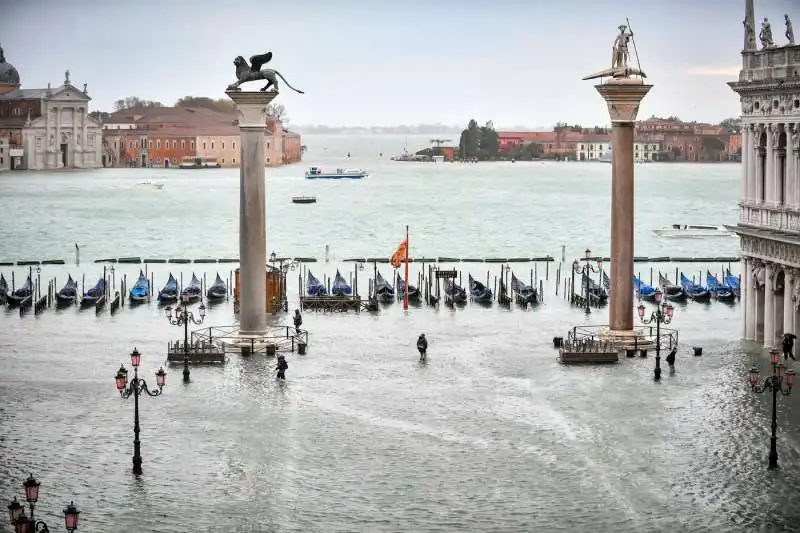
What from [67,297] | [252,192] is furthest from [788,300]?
[67,297]

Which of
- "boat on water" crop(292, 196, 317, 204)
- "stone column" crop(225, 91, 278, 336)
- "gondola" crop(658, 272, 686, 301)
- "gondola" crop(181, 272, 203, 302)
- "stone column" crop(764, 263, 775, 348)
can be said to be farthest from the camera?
"boat on water" crop(292, 196, 317, 204)

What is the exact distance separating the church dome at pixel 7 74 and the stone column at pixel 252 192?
134 meters

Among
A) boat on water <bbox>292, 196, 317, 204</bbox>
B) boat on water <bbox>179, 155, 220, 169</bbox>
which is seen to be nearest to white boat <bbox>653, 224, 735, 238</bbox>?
boat on water <bbox>292, 196, 317, 204</bbox>

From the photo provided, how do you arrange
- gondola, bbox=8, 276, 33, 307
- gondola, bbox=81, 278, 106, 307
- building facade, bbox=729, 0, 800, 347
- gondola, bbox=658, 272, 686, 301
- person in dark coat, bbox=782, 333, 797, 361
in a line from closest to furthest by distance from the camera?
person in dark coat, bbox=782, 333, 797, 361 < building facade, bbox=729, 0, 800, 347 < gondola, bbox=8, 276, 33, 307 < gondola, bbox=81, 278, 106, 307 < gondola, bbox=658, 272, 686, 301

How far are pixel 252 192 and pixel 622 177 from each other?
7522 millimetres

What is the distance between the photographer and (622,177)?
108 ft

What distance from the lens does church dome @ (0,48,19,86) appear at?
162m

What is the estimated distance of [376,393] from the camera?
93.5ft

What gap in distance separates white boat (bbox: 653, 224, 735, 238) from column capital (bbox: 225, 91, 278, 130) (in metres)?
53.6

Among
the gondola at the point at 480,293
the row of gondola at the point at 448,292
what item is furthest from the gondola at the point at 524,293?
the gondola at the point at 480,293

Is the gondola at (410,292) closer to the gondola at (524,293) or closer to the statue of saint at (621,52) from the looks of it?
the gondola at (524,293)

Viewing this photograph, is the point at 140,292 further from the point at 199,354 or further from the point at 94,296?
the point at 199,354

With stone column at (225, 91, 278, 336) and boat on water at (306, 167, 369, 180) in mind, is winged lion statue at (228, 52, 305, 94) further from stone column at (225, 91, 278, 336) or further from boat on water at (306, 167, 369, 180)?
boat on water at (306, 167, 369, 180)

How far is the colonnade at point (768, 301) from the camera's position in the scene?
30891 mm
